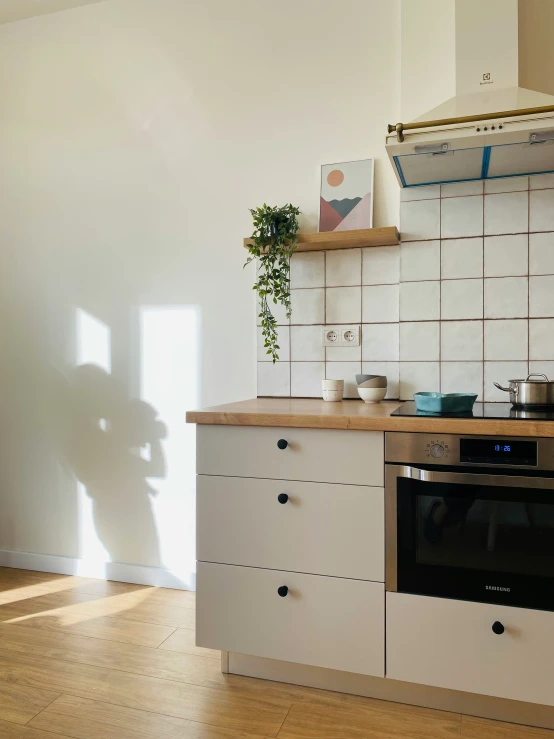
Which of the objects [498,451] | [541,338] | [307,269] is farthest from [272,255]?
[498,451]

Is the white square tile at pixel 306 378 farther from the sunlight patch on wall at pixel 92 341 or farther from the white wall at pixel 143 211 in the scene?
the sunlight patch on wall at pixel 92 341

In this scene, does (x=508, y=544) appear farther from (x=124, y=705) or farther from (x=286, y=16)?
(x=286, y=16)

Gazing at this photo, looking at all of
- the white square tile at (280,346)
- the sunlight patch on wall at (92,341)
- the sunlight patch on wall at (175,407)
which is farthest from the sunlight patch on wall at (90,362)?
the white square tile at (280,346)

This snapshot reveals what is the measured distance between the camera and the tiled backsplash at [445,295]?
203cm

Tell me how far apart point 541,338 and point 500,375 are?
0.19m

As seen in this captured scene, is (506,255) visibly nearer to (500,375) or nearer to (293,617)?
(500,375)

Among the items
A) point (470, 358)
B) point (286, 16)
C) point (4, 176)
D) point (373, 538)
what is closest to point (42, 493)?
point (4, 176)

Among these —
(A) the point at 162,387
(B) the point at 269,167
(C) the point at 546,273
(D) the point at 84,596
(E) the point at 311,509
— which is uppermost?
(B) the point at 269,167

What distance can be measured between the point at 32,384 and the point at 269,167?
5.31ft

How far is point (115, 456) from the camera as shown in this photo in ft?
8.87

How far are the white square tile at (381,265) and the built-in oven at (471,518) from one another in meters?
0.85

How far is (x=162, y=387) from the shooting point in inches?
103

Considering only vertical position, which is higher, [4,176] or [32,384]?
[4,176]

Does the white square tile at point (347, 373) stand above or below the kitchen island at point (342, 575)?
above
